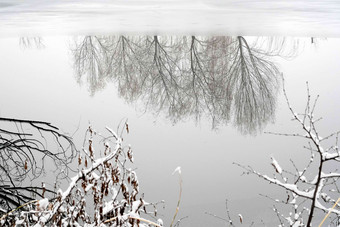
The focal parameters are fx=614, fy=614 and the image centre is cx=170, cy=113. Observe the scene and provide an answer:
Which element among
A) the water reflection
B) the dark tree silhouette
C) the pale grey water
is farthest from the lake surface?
the dark tree silhouette

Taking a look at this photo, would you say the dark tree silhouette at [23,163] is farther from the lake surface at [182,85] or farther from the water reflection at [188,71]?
the water reflection at [188,71]

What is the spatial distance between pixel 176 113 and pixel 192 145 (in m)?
1.73

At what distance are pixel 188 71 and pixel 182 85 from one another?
730 millimetres

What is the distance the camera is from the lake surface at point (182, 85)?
9.05m

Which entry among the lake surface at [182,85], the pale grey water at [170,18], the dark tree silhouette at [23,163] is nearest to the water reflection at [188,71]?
the lake surface at [182,85]

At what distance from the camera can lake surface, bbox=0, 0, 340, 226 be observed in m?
9.05

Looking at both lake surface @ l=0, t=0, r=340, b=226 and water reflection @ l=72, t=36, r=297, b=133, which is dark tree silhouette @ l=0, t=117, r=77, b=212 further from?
water reflection @ l=72, t=36, r=297, b=133

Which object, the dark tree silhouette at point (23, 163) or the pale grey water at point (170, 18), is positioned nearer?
the dark tree silhouette at point (23, 163)

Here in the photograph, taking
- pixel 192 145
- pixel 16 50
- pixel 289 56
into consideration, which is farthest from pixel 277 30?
pixel 16 50

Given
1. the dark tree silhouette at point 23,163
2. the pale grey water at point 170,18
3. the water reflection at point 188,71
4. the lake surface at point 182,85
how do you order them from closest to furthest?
the dark tree silhouette at point 23,163
the lake surface at point 182,85
the pale grey water at point 170,18
the water reflection at point 188,71

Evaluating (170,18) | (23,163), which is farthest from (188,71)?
(23,163)

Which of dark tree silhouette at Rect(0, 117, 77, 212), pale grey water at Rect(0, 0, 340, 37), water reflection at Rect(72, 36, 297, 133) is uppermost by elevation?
pale grey water at Rect(0, 0, 340, 37)

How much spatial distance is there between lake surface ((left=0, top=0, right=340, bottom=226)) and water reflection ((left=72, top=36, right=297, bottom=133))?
0.53 ft

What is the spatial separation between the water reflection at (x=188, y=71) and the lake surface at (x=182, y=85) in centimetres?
16
